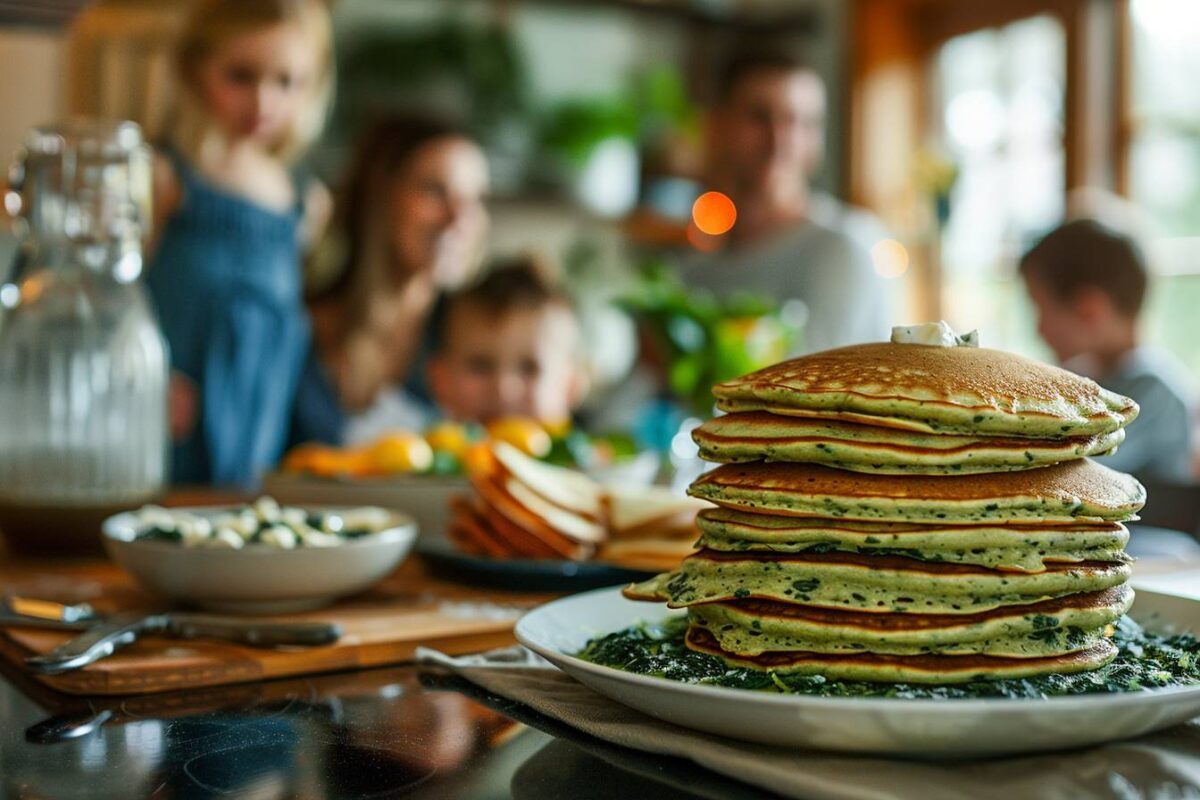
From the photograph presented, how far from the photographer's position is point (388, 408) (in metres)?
3.07

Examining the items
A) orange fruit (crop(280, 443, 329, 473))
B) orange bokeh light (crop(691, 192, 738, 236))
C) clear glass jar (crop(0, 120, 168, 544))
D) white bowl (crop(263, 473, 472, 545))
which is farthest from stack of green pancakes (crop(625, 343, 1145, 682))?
orange bokeh light (crop(691, 192, 738, 236))

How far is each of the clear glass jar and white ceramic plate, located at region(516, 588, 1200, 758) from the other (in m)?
0.92

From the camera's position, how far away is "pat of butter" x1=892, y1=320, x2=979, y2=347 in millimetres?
732

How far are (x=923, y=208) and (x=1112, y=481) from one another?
15.1ft

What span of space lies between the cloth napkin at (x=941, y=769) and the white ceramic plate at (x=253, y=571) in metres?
0.41

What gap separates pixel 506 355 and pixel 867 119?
9.70ft

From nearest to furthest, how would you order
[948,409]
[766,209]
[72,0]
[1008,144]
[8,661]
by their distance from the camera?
[948,409] → [8,661] → [72,0] → [766,209] → [1008,144]

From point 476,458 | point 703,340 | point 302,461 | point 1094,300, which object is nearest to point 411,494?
point 476,458

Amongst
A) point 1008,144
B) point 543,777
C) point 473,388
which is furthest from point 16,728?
point 1008,144

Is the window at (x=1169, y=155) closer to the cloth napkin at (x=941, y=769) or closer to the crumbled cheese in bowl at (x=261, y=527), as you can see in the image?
the crumbled cheese in bowl at (x=261, y=527)

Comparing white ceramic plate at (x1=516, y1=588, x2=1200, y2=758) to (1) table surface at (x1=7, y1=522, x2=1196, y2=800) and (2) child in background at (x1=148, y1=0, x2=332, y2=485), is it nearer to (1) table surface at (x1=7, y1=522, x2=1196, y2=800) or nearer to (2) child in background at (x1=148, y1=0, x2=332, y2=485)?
(1) table surface at (x1=7, y1=522, x2=1196, y2=800)

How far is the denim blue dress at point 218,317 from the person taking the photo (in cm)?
280

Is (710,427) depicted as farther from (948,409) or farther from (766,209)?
(766,209)

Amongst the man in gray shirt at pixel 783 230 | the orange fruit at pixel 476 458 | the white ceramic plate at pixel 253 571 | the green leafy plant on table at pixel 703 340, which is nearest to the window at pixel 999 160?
the man in gray shirt at pixel 783 230
